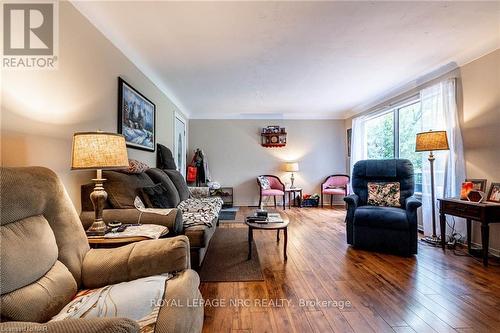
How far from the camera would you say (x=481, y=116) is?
2.79 m

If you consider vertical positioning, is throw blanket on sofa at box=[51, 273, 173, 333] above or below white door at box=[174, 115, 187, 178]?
below

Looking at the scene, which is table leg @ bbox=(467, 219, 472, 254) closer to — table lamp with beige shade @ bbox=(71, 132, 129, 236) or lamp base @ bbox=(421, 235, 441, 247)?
lamp base @ bbox=(421, 235, 441, 247)

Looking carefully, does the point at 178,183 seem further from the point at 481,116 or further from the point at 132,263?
the point at 481,116

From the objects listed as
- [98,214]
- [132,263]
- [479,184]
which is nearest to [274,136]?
[479,184]

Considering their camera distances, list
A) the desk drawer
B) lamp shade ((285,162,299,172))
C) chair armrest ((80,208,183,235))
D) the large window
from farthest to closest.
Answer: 1. lamp shade ((285,162,299,172))
2. the large window
3. the desk drawer
4. chair armrest ((80,208,183,235))

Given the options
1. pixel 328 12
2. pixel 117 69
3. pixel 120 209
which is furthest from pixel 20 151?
pixel 328 12

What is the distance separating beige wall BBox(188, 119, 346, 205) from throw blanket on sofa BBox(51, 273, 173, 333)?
5108mm

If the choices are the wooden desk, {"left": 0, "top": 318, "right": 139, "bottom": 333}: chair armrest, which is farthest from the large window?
{"left": 0, "top": 318, "right": 139, "bottom": 333}: chair armrest

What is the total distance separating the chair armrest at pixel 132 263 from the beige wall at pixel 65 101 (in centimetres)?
80

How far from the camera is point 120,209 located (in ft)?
6.53

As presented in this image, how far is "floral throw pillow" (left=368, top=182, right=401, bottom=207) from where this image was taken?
10.5ft

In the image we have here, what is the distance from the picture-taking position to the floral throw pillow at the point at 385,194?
10.5 ft

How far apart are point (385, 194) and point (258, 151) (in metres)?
3.46

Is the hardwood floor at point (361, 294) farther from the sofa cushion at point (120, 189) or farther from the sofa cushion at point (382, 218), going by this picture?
the sofa cushion at point (120, 189)
